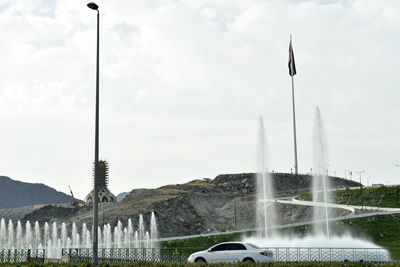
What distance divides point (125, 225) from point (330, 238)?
39.5m

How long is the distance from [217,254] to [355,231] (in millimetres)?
34269

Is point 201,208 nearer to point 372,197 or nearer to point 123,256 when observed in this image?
point 372,197

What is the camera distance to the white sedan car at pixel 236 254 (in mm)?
27969

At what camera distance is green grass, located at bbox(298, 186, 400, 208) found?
255 feet

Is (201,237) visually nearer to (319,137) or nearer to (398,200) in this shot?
(319,137)

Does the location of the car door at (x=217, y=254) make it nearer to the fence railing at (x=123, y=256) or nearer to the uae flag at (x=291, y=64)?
the fence railing at (x=123, y=256)

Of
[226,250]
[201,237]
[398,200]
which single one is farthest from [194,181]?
[226,250]

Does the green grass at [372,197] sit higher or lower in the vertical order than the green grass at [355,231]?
higher

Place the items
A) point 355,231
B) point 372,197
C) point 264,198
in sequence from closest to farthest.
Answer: point 355,231 < point 372,197 < point 264,198

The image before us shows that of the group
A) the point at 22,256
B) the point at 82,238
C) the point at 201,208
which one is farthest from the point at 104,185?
the point at 22,256

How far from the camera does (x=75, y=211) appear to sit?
116 m

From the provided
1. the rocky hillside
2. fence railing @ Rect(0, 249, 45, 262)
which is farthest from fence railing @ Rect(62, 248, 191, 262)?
the rocky hillside

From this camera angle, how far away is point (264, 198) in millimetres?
94938

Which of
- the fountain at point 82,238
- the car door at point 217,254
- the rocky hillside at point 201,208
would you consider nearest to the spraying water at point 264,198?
the rocky hillside at point 201,208
